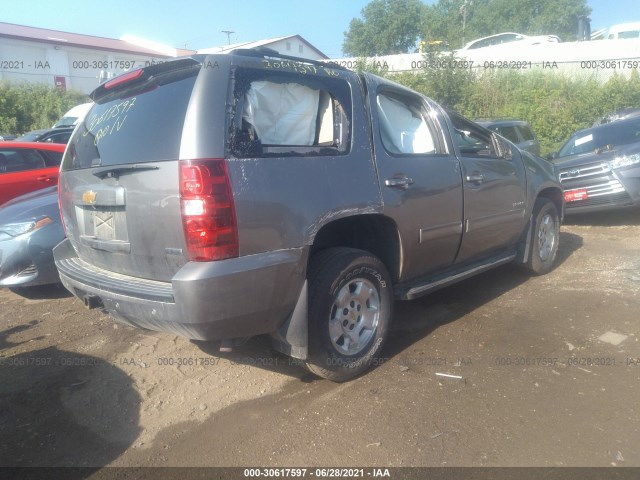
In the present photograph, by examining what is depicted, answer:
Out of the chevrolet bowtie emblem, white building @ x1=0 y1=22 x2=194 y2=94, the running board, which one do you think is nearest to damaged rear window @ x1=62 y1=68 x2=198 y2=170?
the chevrolet bowtie emblem

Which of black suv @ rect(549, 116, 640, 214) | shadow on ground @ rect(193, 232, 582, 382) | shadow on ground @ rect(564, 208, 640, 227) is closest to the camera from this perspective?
shadow on ground @ rect(193, 232, 582, 382)

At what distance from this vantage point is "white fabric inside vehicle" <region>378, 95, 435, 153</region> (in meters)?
3.66

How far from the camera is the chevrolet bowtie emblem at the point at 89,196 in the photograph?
120 inches

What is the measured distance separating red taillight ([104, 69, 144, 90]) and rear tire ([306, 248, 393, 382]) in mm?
1523

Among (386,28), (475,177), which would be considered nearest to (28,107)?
(475,177)

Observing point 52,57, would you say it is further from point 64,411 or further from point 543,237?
point 64,411

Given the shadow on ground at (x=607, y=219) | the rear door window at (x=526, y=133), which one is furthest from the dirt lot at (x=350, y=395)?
the rear door window at (x=526, y=133)

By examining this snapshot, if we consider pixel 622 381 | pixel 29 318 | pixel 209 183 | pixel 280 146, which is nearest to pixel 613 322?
pixel 622 381

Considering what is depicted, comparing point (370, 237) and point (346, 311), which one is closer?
point (346, 311)

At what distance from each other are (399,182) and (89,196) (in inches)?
76.5

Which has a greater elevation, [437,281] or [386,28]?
[386,28]

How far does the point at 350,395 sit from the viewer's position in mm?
3184

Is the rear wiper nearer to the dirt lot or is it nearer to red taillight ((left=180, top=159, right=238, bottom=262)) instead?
red taillight ((left=180, top=159, right=238, bottom=262))

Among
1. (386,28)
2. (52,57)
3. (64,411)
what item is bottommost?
(64,411)
